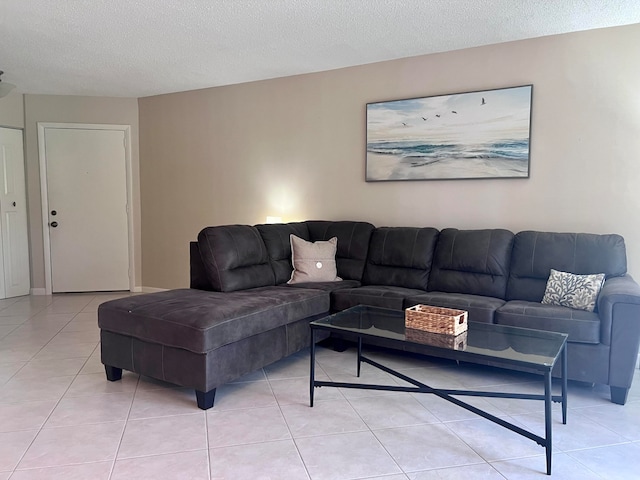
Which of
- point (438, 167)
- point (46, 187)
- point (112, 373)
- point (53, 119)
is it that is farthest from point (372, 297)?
point (53, 119)

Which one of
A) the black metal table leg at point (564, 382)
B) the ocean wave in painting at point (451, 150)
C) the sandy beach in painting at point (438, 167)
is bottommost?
the black metal table leg at point (564, 382)

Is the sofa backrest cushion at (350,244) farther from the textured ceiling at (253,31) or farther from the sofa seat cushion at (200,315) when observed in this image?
the textured ceiling at (253,31)

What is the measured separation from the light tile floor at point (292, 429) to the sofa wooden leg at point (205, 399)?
0.05m

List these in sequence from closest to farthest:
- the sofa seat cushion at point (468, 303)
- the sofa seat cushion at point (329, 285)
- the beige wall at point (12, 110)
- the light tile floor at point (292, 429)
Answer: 1. the light tile floor at point (292, 429)
2. the sofa seat cushion at point (468, 303)
3. the sofa seat cushion at point (329, 285)
4. the beige wall at point (12, 110)

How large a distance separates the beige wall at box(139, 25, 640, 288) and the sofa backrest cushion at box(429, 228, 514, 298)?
37cm

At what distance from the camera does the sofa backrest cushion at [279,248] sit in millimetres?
3891

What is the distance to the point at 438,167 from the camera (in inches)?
157

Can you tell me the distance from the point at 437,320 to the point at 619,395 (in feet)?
3.84

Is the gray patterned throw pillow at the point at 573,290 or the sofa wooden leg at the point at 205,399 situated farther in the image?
the gray patterned throw pillow at the point at 573,290

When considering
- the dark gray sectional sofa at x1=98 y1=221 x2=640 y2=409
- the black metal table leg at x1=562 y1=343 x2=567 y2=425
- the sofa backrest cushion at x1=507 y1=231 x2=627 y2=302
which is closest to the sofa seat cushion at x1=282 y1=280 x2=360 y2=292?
the dark gray sectional sofa at x1=98 y1=221 x2=640 y2=409

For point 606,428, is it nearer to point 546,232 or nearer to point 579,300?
point 579,300

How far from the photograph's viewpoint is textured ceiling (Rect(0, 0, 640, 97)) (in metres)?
3.04

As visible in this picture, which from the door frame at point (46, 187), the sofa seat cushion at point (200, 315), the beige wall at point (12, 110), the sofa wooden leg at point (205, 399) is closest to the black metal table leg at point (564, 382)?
the sofa seat cushion at point (200, 315)

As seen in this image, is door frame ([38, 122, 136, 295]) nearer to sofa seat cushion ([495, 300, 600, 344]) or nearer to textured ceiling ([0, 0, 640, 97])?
textured ceiling ([0, 0, 640, 97])
